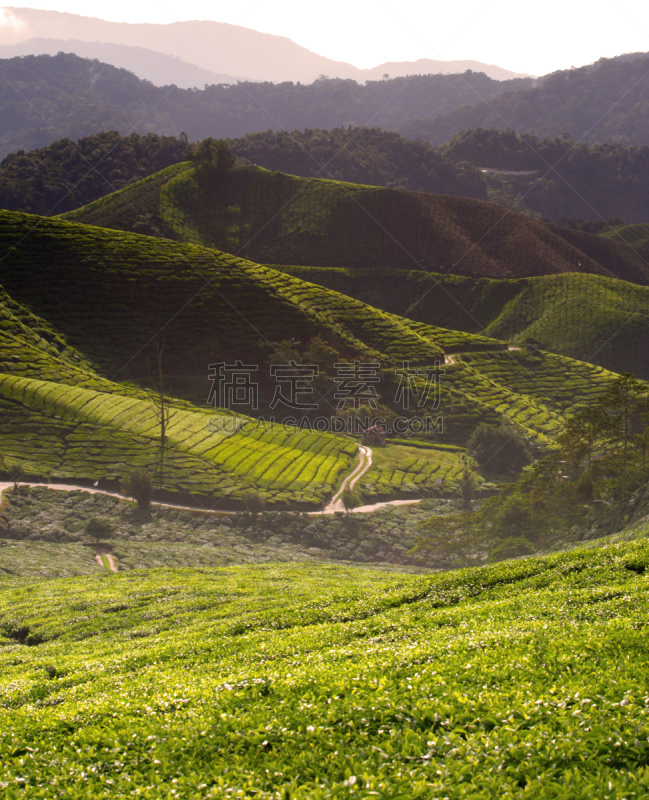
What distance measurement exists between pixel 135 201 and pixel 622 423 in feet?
363

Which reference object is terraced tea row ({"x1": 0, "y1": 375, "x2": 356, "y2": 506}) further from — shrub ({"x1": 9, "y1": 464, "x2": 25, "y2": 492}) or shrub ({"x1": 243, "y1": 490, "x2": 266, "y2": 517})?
shrub ({"x1": 243, "y1": 490, "x2": 266, "y2": 517})

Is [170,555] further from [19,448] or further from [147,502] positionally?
[19,448]

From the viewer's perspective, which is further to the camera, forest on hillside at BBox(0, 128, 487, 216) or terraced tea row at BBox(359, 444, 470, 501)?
forest on hillside at BBox(0, 128, 487, 216)

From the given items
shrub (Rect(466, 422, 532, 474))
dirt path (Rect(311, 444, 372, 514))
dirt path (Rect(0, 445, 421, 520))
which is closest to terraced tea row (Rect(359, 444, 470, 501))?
dirt path (Rect(311, 444, 372, 514))

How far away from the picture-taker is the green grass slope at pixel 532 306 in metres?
93.6

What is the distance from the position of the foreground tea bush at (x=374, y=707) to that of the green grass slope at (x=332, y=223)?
106745 millimetres

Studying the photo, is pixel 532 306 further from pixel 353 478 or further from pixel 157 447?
pixel 157 447

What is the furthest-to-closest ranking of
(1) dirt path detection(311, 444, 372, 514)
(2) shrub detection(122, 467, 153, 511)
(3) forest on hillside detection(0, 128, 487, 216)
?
1. (3) forest on hillside detection(0, 128, 487, 216)
2. (1) dirt path detection(311, 444, 372, 514)
3. (2) shrub detection(122, 467, 153, 511)

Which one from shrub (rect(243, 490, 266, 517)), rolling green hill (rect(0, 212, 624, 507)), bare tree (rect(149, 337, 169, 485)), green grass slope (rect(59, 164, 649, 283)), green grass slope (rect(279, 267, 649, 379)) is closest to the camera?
shrub (rect(243, 490, 266, 517))

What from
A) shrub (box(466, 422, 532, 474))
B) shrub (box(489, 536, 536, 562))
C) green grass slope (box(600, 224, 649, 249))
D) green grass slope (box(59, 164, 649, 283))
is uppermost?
green grass slope (box(600, 224, 649, 249))

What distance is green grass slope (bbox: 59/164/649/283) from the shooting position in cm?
11262

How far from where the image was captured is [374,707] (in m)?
6.22

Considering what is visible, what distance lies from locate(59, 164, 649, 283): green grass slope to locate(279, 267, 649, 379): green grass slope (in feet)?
19.0

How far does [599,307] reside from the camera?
98312 mm
